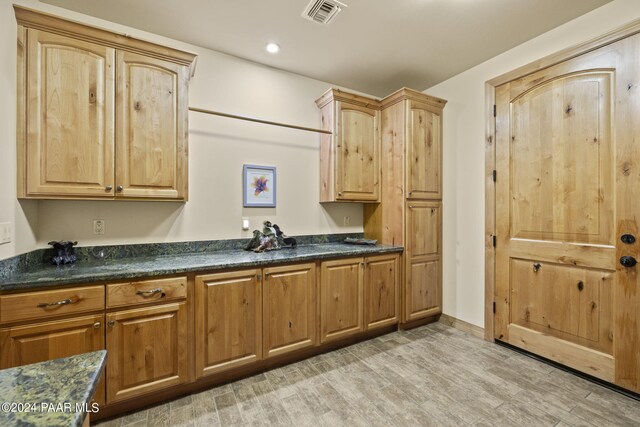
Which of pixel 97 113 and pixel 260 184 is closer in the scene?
pixel 97 113

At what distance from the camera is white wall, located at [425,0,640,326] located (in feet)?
9.59

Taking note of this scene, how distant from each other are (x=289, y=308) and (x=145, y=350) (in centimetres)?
103

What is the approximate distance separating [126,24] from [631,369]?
4.59m

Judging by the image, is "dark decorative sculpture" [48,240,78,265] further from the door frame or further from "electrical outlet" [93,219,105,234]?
the door frame

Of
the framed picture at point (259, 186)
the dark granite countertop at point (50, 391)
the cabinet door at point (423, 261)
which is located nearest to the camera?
the dark granite countertop at point (50, 391)

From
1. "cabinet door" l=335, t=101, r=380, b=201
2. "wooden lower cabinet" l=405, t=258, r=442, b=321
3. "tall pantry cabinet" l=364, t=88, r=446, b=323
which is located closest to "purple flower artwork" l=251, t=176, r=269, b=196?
"cabinet door" l=335, t=101, r=380, b=201

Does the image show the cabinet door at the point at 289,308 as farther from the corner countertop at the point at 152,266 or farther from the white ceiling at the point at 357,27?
the white ceiling at the point at 357,27

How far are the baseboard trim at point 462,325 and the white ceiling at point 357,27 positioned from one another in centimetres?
275

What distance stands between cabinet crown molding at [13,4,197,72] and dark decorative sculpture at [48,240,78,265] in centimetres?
138

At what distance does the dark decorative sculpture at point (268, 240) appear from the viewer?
2.64 metres

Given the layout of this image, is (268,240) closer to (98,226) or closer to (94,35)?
(98,226)

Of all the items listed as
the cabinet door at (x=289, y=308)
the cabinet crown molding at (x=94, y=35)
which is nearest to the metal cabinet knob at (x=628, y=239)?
the cabinet door at (x=289, y=308)

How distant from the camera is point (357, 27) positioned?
93.7 inches

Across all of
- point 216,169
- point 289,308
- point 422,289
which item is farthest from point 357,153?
point 289,308
